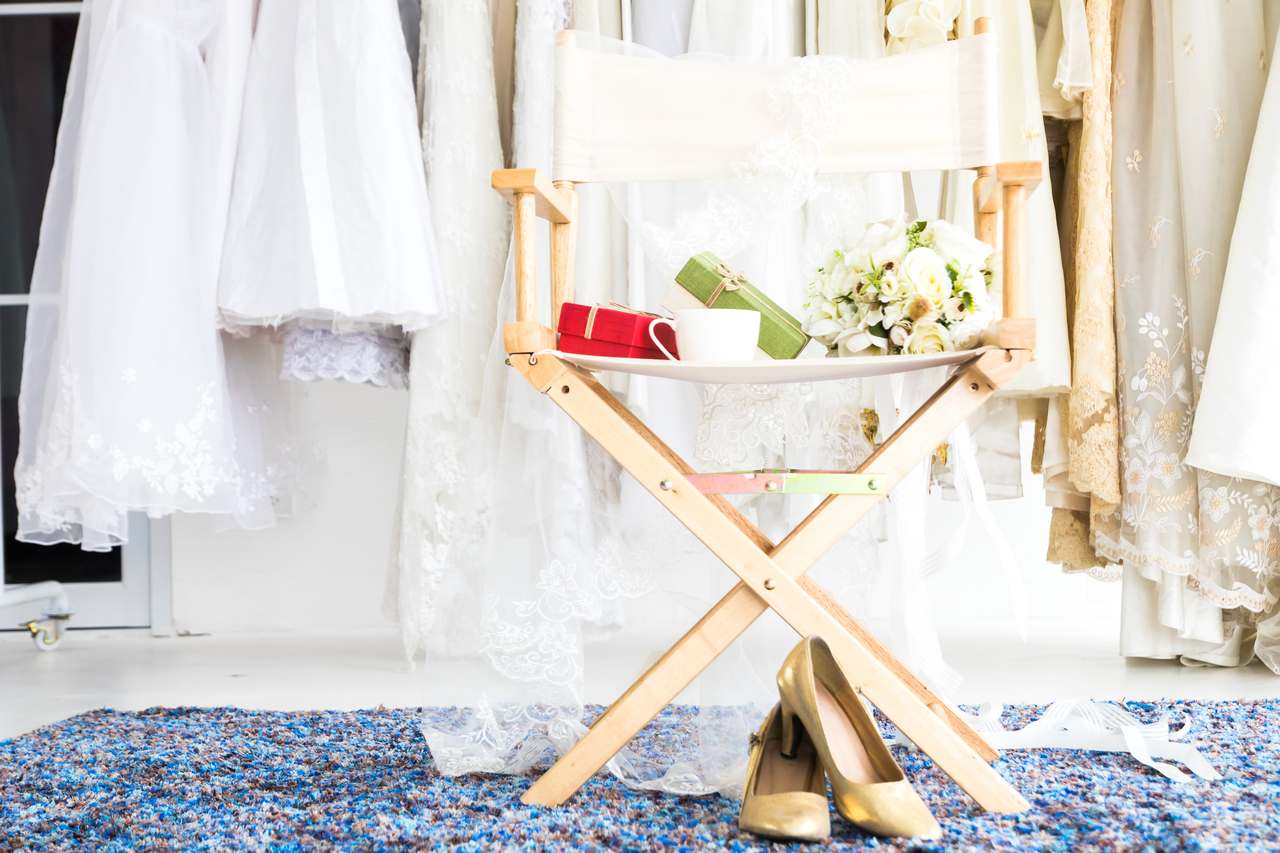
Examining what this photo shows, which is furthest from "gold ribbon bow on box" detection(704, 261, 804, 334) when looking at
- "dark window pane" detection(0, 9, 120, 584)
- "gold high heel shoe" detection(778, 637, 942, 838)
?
"dark window pane" detection(0, 9, 120, 584)

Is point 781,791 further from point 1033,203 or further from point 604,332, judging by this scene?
point 1033,203

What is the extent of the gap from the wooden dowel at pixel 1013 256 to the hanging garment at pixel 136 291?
1128 millimetres

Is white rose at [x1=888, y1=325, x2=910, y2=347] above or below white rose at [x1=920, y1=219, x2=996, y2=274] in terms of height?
below

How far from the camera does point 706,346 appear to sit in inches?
39.3

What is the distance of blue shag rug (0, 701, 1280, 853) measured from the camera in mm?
830

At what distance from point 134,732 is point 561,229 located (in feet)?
2.84

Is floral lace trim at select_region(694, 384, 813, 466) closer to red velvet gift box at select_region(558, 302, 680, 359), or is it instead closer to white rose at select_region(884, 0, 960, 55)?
red velvet gift box at select_region(558, 302, 680, 359)

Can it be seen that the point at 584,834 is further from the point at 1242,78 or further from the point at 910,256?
the point at 1242,78

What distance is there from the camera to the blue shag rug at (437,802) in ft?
2.72

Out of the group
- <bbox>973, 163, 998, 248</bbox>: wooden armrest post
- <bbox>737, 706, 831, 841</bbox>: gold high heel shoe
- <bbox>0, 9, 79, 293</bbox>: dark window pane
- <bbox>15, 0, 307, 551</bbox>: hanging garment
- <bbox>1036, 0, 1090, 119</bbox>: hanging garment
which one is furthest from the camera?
<bbox>0, 9, 79, 293</bbox>: dark window pane

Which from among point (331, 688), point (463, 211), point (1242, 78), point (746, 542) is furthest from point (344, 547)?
point (1242, 78)

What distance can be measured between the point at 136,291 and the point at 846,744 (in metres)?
1.18

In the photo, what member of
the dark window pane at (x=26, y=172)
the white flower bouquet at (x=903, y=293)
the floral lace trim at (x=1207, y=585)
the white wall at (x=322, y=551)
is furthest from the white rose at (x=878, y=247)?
the dark window pane at (x=26, y=172)

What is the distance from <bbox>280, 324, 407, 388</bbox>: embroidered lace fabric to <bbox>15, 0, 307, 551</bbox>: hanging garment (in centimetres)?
11
